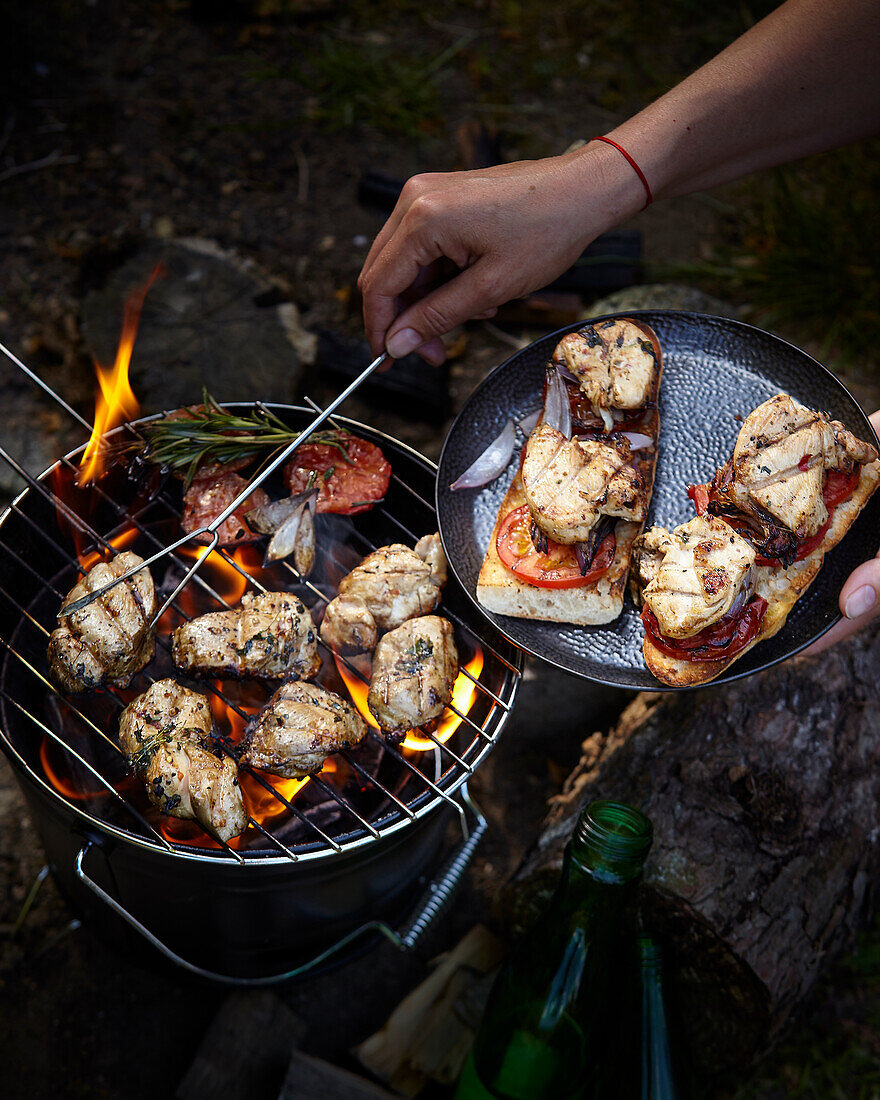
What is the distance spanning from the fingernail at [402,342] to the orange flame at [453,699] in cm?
104

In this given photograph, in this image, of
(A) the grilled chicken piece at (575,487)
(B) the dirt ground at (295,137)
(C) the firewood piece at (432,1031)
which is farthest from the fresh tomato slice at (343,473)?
(C) the firewood piece at (432,1031)

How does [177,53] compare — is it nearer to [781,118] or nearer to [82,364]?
[82,364]

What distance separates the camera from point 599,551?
2699 mm

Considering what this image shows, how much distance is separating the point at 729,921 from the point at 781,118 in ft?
8.88

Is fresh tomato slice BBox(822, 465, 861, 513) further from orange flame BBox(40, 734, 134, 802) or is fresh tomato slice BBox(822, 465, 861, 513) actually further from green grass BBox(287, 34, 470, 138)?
green grass BBox(287, 34, 470, 138)

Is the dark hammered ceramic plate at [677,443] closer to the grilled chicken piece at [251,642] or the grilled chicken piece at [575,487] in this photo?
the grilled chicken piece at [575,487]

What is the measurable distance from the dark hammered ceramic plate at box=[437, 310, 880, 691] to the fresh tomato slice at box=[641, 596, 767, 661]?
10 centimetres

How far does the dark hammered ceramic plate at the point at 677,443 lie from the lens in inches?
105

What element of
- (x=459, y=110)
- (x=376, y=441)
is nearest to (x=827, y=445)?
(x=376, y=441)

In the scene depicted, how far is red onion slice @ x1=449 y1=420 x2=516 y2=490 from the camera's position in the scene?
293 cm

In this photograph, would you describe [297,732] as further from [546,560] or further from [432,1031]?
[432,1031]

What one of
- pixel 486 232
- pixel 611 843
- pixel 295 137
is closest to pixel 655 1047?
pixel 611 843

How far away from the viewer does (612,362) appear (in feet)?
9.24

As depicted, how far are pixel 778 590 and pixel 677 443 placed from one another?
0.68 meters
